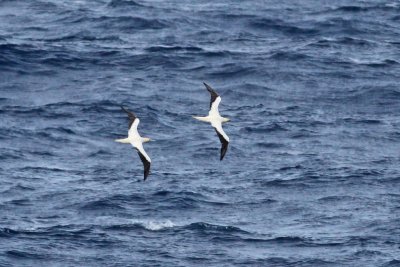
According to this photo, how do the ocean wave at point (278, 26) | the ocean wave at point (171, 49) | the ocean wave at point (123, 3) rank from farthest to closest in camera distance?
the ocean wave at point (123, 3) < the ocean wave at point (278, 26) < the ocean wave at point (171, 49)

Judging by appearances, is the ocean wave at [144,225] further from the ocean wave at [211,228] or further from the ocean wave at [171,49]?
the ocean wave at [171,49]

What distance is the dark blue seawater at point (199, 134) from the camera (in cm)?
6631

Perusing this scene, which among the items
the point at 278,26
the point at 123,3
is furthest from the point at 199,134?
the point at 123,3

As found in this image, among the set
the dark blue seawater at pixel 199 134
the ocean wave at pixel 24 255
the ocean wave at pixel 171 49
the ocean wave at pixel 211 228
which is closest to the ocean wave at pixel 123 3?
the dark blue seawater at pixel 199 134

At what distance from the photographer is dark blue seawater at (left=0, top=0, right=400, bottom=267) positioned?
218 ft

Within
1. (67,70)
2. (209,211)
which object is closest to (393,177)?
(209,211)

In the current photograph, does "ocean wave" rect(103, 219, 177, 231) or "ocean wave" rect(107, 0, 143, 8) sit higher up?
"ocean wave" rect(107, 0, 143, 8)

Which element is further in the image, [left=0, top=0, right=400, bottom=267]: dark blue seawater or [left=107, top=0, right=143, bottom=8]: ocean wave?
[left=107, top=0, right=143, bottom=8]: ocean wave

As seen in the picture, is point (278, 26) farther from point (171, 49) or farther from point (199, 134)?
point (199, 134)

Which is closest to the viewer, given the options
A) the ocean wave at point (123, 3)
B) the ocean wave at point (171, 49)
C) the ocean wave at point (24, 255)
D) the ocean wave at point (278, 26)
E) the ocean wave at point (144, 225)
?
the ocean wave at point (24, 255)

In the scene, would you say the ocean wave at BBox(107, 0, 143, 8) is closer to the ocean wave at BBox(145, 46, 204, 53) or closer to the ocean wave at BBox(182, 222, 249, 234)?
the ocean wave at BBox(145, 46, 204, 53)

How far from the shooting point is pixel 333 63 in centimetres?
8231

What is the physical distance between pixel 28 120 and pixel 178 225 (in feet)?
37.9

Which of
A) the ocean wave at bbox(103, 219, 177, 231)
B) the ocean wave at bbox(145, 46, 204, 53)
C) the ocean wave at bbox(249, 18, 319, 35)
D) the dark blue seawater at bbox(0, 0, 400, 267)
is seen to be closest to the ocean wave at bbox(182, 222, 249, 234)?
the dark blue seawater at bbox(0, 0, 400, 267)
